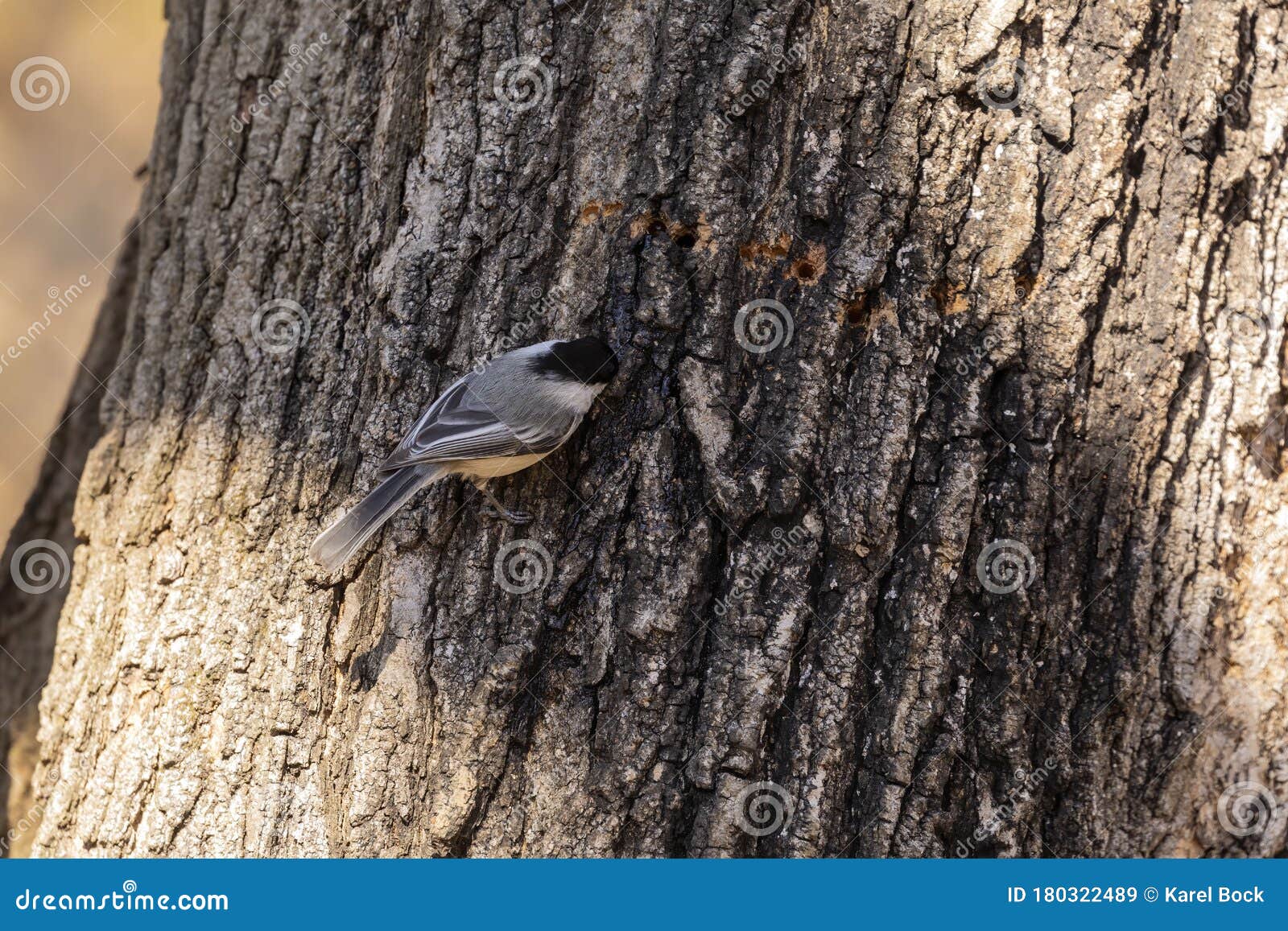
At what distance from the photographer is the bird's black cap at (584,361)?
7.00 ft

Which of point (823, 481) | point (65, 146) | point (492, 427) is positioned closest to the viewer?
point (823, 481)

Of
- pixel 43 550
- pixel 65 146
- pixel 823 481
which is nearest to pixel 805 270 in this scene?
pixel 823 481

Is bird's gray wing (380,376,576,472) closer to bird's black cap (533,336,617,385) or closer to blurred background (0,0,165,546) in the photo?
bird's black cap (533,336,617,385)

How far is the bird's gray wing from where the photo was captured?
2.20 m

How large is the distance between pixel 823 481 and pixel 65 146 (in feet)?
18.3

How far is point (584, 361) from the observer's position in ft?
7.02

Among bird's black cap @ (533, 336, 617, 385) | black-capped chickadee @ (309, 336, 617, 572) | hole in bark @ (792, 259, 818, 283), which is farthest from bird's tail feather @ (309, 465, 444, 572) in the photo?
hole in bark @ (792, 259, 818, 283)

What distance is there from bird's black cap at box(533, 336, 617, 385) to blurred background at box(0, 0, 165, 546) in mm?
4093

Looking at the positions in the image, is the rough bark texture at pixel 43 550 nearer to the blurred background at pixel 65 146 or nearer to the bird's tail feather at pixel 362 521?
the bird's tail feather at pixel 362 521

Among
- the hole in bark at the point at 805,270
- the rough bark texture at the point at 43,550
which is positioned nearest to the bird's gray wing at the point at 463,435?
the hole in bark at the point at 805,270

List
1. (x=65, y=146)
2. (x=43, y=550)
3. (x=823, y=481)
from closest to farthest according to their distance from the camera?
1. (x=823, y=481)
2. (x=43, y=550)
3. (x=65, y=146)

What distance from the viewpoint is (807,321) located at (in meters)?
2.08

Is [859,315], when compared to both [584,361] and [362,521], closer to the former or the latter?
[584,361]

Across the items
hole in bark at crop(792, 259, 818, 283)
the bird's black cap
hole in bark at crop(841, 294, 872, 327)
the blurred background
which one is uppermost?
the blurred background
